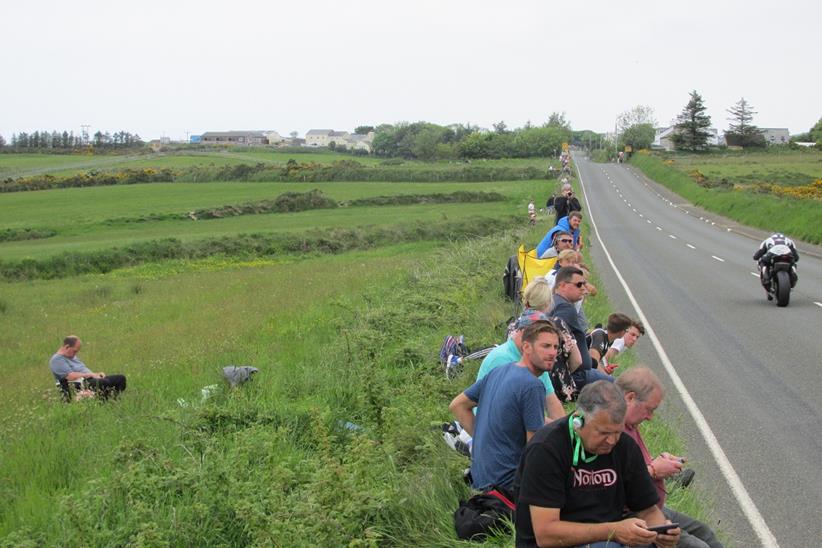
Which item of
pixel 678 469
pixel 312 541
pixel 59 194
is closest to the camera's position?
pixel 678 469

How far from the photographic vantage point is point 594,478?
4414mm

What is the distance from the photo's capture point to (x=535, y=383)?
5535 mm

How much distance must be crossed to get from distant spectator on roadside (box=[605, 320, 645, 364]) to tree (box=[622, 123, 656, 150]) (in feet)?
389

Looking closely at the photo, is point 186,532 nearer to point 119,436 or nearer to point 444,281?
point 119,436

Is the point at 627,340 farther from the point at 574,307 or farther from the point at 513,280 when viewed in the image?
the point at 513,280

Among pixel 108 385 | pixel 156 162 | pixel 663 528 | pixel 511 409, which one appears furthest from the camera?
pixel 156 162

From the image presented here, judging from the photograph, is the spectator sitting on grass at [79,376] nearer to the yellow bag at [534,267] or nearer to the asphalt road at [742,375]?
the yellow bag at [534,267]

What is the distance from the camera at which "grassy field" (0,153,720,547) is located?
6.35 meters

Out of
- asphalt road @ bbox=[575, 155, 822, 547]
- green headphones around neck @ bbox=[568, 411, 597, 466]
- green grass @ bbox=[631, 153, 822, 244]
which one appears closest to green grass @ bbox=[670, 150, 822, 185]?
green grass @ bbox=[631, 153, 822, 244]

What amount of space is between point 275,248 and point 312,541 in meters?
32.6

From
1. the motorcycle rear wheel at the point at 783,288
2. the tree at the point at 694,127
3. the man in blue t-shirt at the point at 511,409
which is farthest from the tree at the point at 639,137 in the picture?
the man in blue t-shirt at the point at 511,409

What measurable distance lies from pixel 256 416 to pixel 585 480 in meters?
5.80

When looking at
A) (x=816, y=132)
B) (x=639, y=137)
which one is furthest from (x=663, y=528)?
(x=816, y=132)

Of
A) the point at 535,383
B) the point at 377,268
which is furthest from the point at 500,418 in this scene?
the point at 377,268
